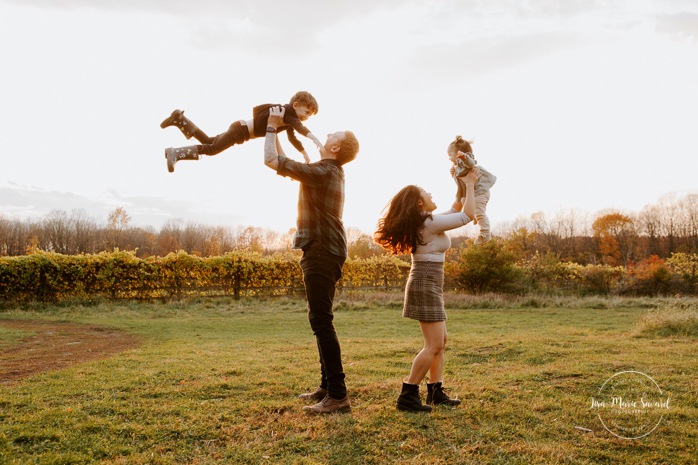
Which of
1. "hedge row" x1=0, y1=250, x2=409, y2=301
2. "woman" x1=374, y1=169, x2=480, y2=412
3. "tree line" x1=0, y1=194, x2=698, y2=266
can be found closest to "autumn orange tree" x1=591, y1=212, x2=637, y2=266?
"tree line" x1=0, y1=194, x2=698, y2=266

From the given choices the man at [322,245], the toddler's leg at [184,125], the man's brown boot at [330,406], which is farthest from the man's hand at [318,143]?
the man's brown boot at [330,406]

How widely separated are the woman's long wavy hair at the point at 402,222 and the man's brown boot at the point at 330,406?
4.72 feet

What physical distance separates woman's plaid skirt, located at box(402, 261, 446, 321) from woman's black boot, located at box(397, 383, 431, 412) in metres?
0.62

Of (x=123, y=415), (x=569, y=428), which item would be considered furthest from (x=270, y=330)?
(x=569, y=428)

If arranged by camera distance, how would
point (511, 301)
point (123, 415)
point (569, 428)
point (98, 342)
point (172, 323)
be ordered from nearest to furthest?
point (569, 428), point (123, 415), point (98, 342), point (172, 323), point (511, 301)

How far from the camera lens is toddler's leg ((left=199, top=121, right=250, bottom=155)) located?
4961mm

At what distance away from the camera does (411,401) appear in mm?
4441

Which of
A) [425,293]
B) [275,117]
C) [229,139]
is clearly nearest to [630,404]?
[425,293]

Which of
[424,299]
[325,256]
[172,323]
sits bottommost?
[172,323]

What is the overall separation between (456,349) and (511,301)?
11433 millimetres

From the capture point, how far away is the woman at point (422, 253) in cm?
444

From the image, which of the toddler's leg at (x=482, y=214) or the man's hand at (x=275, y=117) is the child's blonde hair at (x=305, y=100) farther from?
the toddler's leg at (x=482, y=214)

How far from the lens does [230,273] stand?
19797 mm

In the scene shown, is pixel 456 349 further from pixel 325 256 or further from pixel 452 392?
pixel 325 256
